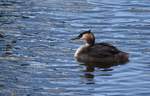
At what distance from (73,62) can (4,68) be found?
2385 millimetres

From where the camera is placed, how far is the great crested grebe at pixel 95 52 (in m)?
20.7

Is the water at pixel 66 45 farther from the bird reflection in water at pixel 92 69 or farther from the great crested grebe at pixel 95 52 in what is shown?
the great crested grebe at pixel 95 52

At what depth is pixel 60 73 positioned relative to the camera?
18.5 m

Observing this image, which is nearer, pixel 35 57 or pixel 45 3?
pixel 35 57

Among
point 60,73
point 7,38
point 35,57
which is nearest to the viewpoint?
point 60,73

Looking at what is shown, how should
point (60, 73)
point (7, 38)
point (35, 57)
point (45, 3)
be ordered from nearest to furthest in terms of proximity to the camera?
point (60, 73), point (35, 57), point (7, 38), point (45, 3)

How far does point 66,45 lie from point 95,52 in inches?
37.2

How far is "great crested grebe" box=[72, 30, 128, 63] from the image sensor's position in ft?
67.9

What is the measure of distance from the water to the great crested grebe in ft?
1.08

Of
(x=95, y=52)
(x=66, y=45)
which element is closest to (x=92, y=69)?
(x=95, y=52)

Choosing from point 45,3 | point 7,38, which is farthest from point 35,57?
point 45,3

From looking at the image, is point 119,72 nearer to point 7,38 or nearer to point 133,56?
point 133,56

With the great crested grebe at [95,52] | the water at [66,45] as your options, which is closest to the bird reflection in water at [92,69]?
the water at [66,45]

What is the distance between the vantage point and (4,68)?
18.6 m
